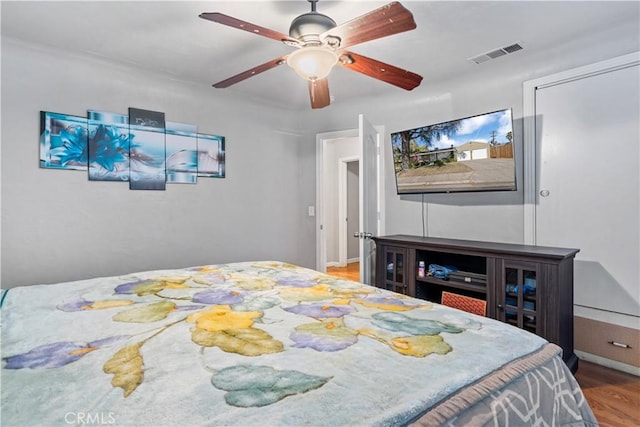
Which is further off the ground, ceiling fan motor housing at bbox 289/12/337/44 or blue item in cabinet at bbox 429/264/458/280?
ceiling fan motor housing at bbox 289/12/337/44

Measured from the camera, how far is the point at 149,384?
82 cm

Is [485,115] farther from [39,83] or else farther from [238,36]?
[39,83]

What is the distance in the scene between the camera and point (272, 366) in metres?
0.91

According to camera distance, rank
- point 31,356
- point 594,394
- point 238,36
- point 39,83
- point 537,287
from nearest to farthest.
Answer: point 31,356
point 594,394
point 537,287
point 238,36
point 39,83

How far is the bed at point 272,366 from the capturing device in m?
0.73

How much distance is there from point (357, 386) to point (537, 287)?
2.05m

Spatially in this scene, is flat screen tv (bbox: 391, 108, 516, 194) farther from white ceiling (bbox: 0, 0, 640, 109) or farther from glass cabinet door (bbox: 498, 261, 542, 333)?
glass cabinet door (bbox: 498, 261, 542, 333)

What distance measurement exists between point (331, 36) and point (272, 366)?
156cm

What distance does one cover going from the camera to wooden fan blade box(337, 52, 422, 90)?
1.98 m

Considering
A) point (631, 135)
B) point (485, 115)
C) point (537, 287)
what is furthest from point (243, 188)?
point (631, 135)

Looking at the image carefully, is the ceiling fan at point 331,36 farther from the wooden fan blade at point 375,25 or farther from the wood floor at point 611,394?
the wood floor at point 611,394

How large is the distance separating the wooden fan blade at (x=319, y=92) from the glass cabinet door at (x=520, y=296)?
5.83 ft

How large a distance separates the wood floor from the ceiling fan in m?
2.25

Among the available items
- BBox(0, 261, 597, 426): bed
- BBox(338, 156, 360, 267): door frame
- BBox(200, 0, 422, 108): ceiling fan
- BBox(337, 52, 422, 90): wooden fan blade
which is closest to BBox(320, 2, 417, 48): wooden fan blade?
BBox(200, 0, 422, 108): ceiling fan
